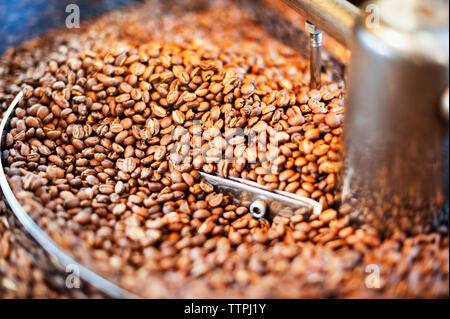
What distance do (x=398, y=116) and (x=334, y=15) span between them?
11.0 inches

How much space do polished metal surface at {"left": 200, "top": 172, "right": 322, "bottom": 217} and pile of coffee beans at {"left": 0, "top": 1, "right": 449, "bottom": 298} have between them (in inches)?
0.6

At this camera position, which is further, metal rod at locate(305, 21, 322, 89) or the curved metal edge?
metal rod at locate(305, 21, 322, 89)

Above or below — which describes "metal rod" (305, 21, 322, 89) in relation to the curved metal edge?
above

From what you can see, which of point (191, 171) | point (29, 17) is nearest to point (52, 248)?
point (191, 171)

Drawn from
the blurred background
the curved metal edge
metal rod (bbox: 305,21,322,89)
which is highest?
the blurred background

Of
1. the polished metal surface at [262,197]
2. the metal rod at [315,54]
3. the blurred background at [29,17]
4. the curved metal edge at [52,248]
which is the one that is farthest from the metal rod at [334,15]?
the blurred background at [29,17]

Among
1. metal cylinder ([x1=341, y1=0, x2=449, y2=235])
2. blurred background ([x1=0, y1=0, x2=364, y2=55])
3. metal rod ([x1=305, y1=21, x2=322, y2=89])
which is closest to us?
metal cylinder ([x1=341, y1=0, x2=449, y2=235])

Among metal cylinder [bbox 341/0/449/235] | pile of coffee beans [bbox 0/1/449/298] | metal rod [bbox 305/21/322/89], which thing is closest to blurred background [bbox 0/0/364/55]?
pile of coffee beans [bbox 0/1/449/298]

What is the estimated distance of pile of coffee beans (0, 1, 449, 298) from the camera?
87 centimetres

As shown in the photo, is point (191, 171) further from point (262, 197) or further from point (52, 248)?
point (52, 248)

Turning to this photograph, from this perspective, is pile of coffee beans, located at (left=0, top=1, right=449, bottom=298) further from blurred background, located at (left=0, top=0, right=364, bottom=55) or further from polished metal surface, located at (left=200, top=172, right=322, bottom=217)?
blurred background, located at (left=0, top=0, right=364, bottom=55)

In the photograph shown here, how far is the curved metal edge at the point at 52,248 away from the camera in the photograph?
876 millimetres

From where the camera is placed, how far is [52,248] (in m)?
0.93
